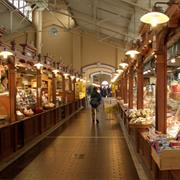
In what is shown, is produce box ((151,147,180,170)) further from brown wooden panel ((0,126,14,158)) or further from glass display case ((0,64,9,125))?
glass display case ((0,64,9,125))

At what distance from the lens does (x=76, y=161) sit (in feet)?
24.5

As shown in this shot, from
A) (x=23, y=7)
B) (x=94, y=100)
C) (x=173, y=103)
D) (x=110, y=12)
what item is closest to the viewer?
(x=173, y=103)

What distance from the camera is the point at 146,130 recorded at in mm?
7414

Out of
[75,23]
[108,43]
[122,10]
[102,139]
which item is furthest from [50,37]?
[102,139]

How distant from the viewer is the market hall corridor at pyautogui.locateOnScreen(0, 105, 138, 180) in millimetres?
6332

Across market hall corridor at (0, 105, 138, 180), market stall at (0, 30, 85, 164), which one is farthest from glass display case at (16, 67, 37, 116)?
market hall corridor at (0, 105, 138, 180)

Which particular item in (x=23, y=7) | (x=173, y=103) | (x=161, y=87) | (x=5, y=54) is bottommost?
(x=173, y=103)

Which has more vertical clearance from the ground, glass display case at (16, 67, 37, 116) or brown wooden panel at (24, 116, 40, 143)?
glass display case at (16, 67, 37, 116)

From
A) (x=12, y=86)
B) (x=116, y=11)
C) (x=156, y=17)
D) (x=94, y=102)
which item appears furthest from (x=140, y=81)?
(x=94, y=102)

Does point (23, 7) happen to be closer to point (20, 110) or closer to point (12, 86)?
point (20, 110)

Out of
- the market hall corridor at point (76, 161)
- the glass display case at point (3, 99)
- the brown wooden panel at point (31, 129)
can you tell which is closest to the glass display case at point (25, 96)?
the brown wooden panel at point (31, 129)

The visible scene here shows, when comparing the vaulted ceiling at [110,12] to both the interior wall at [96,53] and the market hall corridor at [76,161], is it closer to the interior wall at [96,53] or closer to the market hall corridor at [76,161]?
the market hall corridor at [76,161]

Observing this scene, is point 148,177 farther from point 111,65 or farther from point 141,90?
point 111,65

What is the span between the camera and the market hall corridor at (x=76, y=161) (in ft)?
20.8
